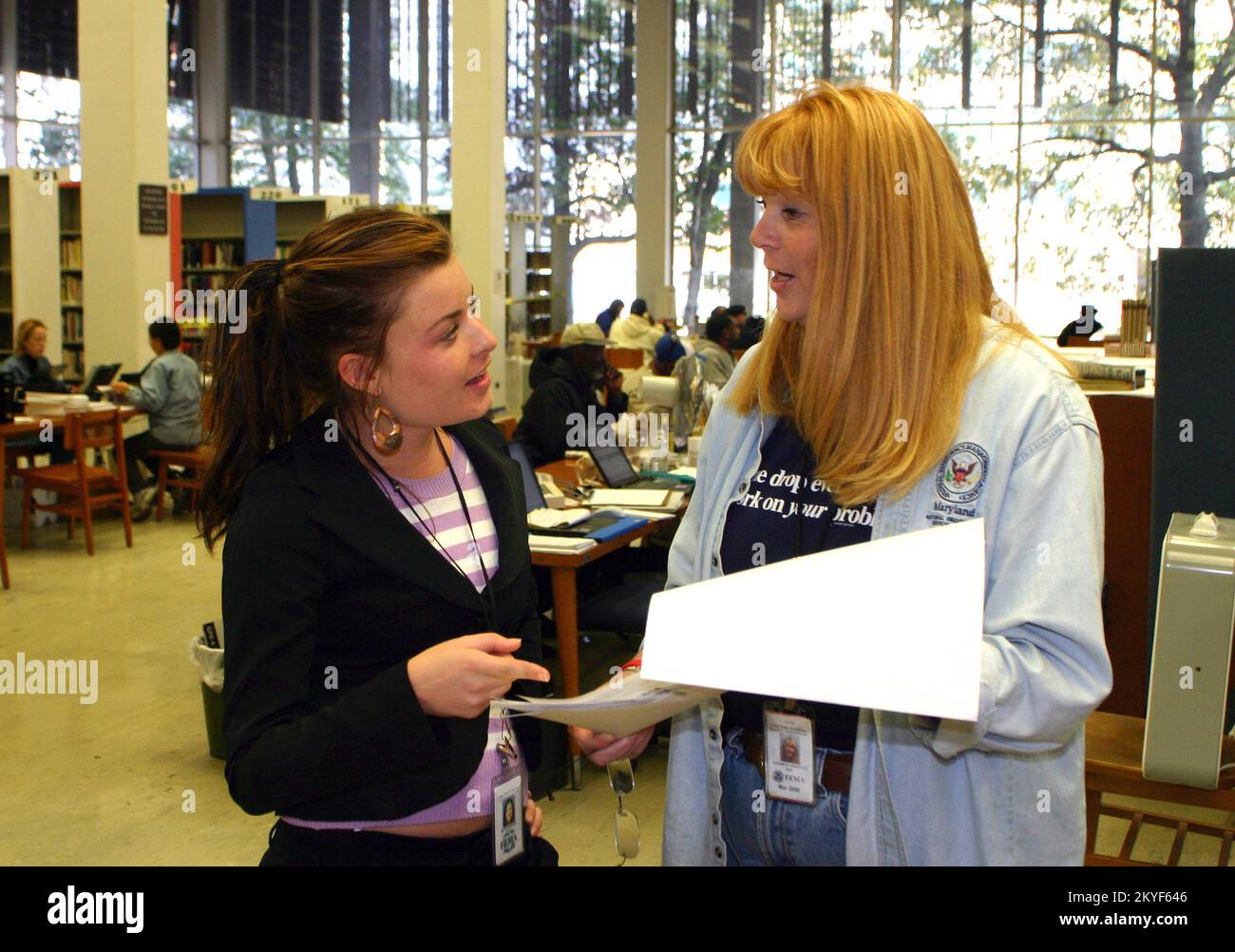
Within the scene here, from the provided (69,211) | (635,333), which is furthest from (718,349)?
(69,211)

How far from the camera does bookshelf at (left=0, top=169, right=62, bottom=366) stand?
1089cm

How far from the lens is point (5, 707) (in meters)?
4.81

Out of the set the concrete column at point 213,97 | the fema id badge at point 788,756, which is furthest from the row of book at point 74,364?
the fema id badge at point 788,756

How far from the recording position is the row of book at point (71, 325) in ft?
41.2

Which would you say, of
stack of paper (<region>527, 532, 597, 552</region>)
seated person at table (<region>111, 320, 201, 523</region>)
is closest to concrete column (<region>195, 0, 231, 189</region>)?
seated person at table (<region>111, 320, 201, 523</region>)

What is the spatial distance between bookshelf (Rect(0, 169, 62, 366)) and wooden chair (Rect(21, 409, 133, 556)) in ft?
11.5

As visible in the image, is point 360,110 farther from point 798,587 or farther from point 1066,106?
point 798,587

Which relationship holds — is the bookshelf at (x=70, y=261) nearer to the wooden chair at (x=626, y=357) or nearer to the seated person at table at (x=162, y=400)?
the seated person at table at (x=162, y=400)

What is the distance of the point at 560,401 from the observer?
6.50m

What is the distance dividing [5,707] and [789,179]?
453 cm

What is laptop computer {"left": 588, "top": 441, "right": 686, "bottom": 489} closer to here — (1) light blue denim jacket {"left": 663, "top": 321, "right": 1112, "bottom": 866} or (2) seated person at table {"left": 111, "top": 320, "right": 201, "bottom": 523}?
(1) light blue denim jacket {"left": 663, "top": 321, "right": 1112, "bottom": 866}

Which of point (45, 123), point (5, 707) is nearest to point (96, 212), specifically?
point (5, 707)

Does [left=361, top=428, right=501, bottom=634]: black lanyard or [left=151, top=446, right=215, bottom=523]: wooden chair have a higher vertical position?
[left=361, top=428, right=501, bottom=634]: black lanyard

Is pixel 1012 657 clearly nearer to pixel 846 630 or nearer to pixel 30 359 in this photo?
pixel 846 630
